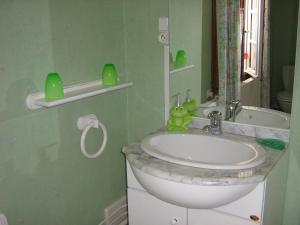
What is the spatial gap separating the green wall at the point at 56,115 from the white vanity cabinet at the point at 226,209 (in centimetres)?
33

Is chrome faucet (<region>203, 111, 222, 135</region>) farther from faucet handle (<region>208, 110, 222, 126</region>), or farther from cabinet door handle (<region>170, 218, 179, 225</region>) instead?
cabinet door handle (<region>170, 218, 179, 225</region>)

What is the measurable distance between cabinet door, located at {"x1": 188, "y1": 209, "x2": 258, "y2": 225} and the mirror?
0.52 meters

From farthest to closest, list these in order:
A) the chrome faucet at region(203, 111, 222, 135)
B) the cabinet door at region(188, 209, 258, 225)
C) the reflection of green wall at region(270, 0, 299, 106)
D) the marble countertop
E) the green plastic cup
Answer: the green plastic cup → the chrome faucet at region(203, 111, 222, 135) → the reflection of green wall at region(270, 0, 299, 106) → the cabinet door at region(188, 209, 258, 225) → the marble countertop

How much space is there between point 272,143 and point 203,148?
318mm

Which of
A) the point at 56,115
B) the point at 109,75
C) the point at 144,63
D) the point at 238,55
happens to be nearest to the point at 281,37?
the point at 238,55

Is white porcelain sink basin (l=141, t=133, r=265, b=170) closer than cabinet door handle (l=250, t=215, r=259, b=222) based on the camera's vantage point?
No

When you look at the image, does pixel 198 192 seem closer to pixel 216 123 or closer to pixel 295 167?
pixel 216 123

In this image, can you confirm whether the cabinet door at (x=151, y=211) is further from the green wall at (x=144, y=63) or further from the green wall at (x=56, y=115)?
the green wall at (x=144, y=63)

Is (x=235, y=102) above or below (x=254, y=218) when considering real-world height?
above

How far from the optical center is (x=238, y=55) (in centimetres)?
171

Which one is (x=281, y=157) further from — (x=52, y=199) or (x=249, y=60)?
(x=52, y=199)

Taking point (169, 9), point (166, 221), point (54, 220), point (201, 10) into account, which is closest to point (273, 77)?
point (201, 10)

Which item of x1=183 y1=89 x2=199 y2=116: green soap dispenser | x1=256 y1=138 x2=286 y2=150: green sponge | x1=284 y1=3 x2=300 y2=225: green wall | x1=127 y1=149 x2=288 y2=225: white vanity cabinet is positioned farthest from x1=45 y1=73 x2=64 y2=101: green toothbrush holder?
x1=284 y1=3 x2=300 y2=225: green wall

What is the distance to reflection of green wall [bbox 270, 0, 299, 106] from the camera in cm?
155
